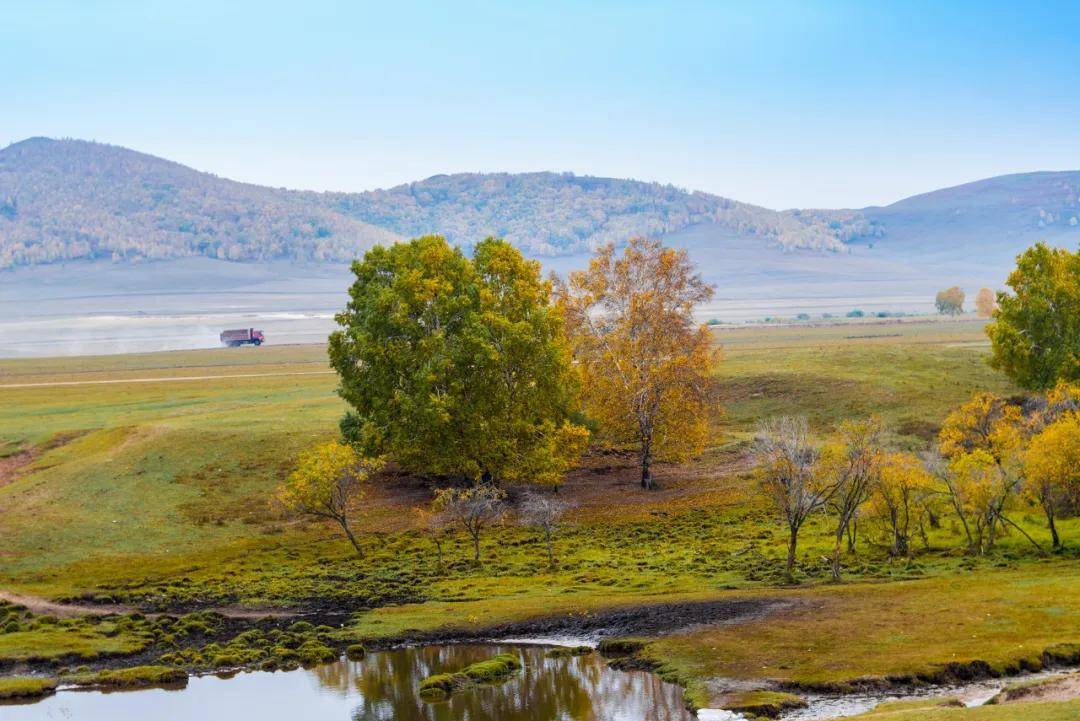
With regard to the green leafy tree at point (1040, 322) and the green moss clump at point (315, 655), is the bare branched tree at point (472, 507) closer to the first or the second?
the green moss clump at point (315, 655)

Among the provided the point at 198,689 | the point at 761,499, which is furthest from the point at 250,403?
the point at 198,689

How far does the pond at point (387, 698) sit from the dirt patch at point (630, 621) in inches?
100

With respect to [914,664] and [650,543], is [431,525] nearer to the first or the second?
[650,543]

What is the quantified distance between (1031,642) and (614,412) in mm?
44507

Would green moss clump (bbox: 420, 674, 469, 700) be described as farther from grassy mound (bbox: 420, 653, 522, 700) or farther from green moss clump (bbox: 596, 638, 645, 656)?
green moss clump (bbox: 596, 638, 645, 656)

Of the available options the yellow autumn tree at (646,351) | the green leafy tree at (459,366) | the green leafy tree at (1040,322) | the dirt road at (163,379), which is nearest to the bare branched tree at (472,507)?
the green leafy tree at (459,366)

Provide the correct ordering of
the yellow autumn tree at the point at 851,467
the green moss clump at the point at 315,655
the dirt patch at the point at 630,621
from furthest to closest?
the yellow autumn tree at the point at 851,467
the dirt patch at the point at 630,621
the green moss clump at the point at 315,655

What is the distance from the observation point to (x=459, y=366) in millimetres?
77875

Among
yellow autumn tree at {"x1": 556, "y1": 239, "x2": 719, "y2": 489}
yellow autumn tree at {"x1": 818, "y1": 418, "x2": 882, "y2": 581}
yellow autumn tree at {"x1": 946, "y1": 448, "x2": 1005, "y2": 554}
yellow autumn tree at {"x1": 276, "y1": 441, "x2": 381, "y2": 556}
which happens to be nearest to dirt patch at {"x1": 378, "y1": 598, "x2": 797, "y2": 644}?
yellow autumn tree at {"x1": 818, "y1": 418, "x2": 882, "y2": 581}

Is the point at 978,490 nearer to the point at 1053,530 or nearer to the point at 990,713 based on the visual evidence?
the point at 1053,530

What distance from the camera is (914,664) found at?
1570 inches

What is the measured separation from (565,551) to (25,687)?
30387 millimetres

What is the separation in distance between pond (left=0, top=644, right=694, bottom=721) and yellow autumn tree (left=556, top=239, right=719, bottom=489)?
38.2m

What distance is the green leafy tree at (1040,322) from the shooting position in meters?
88.2
